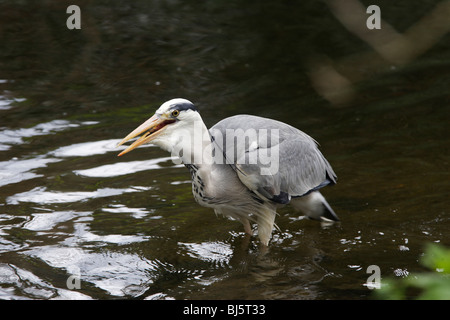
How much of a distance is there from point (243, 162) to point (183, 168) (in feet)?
7.83

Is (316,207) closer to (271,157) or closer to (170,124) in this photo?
(271,157)

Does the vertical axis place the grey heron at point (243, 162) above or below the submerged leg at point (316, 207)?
above

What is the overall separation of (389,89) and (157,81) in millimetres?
3961

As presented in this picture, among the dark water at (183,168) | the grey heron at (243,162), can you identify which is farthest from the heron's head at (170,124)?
the dark water at (183,168)

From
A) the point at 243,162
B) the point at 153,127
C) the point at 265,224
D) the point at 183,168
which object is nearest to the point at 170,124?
the point at 153,127

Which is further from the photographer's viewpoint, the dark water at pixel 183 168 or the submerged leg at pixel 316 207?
the submerged leg at pixel 316 207

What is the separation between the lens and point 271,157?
5.89m

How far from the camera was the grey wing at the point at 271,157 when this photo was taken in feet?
18.5

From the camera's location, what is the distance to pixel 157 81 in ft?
34.7

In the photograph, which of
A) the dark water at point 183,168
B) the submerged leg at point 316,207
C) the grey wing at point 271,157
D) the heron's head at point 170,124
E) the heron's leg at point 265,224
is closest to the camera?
the heron's head at point 170,124

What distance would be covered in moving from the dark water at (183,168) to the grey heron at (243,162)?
396 mm

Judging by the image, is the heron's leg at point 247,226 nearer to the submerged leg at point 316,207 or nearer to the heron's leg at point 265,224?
the heron's leg at point 265,224

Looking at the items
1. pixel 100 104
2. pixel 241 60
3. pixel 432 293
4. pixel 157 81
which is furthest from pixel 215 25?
pixel 432 293

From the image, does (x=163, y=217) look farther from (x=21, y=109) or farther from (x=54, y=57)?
(x=54, y=57)
